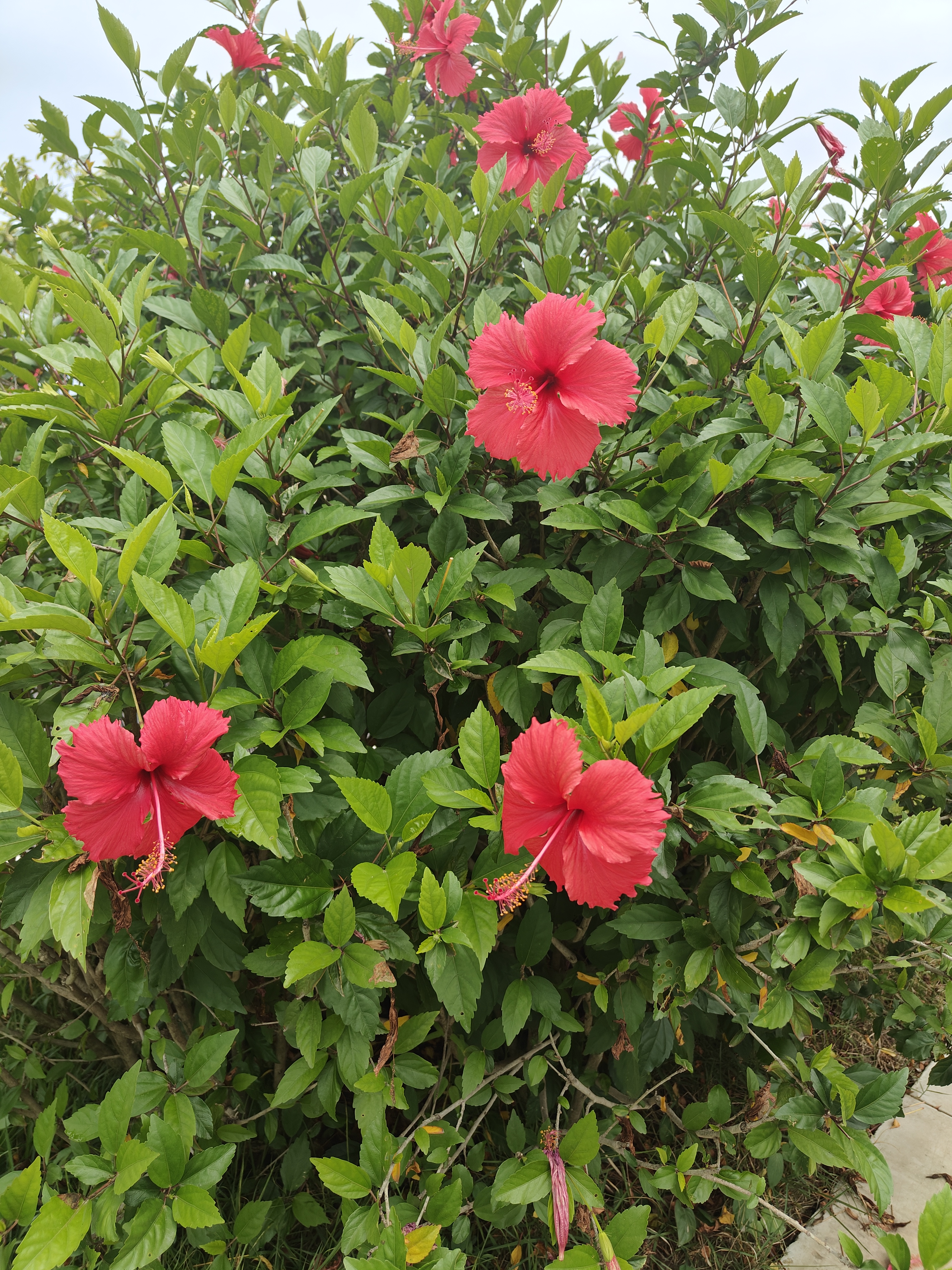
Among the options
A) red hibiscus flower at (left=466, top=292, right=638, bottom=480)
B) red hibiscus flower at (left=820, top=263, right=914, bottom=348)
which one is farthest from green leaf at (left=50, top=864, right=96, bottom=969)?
red hibiscus flower at (left=820, top=263, right=914, bottom=348)

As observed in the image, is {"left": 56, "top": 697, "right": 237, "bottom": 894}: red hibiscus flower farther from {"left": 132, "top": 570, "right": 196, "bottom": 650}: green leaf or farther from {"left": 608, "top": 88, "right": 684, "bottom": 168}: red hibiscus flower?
{"left": 608, "top": 88, "right": 684, "bottom": 168}: red hibiscus flower

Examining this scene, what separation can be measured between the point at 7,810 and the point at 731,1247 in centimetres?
177

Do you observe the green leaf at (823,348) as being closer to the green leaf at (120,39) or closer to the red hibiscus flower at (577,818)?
the red hibiscus flower at (577,818)

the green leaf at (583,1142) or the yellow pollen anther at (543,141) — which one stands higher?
the yellow pollen anther at (543,141)

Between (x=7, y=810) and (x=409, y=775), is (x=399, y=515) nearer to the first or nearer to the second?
(x=409, y=775)

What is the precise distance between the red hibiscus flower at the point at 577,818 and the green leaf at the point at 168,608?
487mm

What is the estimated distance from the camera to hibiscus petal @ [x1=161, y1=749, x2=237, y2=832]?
955 mm

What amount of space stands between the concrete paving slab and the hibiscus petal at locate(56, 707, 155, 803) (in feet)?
5.20

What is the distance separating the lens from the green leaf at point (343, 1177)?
1.19 meters

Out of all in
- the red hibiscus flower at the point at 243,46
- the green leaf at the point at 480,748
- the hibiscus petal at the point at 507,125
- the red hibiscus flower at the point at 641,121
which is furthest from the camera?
the red hibiscus flower at the point at 243,46

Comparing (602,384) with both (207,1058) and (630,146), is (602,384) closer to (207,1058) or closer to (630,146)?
(207,1058)

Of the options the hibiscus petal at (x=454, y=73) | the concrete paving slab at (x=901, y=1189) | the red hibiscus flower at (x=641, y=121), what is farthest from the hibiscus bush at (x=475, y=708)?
the hibiscus petal at (x=454, y=73)

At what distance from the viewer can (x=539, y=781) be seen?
981mm

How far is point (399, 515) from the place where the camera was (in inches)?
66.1
